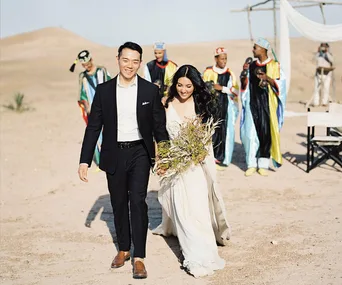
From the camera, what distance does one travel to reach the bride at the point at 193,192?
17.1 ft

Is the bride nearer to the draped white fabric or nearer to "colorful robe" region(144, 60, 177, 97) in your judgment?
"colorful robe" region(144, 60, 177, 97)

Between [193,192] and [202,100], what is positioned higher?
[202,100]

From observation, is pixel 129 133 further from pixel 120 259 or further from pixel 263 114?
pixel 263 114

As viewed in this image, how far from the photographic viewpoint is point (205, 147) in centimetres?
531

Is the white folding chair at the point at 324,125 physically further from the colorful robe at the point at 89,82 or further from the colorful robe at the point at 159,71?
the colorful robe at the point at 89,82

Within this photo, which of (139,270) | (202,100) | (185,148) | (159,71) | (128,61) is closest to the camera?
(128,61)

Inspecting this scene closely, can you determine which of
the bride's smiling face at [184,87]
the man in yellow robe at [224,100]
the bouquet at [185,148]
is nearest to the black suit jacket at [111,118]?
the bouquet at [185,148]

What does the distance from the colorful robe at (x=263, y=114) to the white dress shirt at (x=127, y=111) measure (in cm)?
444

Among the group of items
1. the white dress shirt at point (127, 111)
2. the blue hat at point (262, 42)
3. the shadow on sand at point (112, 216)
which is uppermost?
the blue hat at point (262, 42)

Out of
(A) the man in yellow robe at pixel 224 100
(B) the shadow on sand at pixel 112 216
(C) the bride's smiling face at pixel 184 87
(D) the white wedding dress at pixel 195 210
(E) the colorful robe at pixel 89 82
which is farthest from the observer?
(E) the colorful robe at pixel 89 82

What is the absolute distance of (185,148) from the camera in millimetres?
5238

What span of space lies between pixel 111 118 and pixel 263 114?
4.78m

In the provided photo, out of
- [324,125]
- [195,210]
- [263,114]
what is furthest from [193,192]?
[324,125]

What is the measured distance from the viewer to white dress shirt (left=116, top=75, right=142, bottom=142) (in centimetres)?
505
